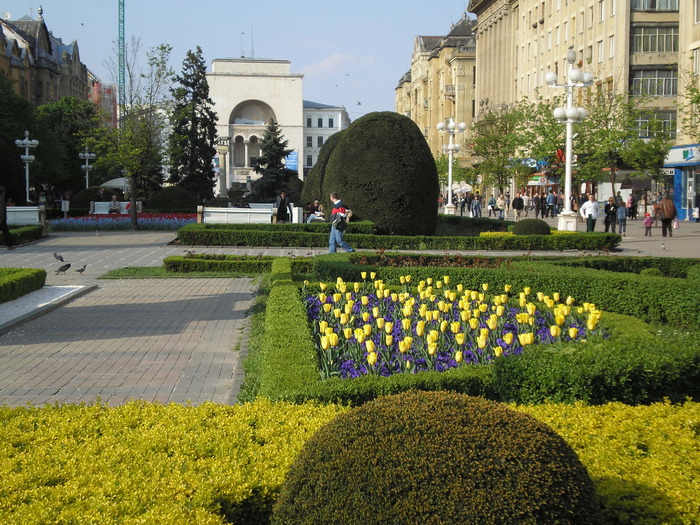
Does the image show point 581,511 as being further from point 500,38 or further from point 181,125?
point 500,38

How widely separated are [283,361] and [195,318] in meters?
4.46

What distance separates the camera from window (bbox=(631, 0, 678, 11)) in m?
42.8

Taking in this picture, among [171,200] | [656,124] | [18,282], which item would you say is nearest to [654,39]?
[656,124]

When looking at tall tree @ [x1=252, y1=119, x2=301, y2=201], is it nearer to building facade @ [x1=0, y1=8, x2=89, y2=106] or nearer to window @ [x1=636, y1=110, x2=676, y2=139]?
window @ [x1=636, y1=110, x2=676, y2=139]

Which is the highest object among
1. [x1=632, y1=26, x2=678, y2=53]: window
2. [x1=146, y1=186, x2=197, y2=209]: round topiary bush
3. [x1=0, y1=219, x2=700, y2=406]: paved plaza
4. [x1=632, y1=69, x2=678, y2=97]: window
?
[x1=632, y1=26, x2=678, y2=53]: window

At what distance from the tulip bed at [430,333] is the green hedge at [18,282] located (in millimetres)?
4619

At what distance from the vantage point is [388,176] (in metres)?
22.4

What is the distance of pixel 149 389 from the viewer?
671 cm

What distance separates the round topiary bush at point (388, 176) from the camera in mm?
22422

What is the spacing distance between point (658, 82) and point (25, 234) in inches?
1348

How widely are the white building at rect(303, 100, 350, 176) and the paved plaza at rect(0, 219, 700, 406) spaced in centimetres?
11382

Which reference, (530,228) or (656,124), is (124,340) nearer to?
(530,228)

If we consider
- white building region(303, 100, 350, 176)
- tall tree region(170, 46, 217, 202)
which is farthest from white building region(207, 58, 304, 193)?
tall tree region(170, 46, 217, 202)

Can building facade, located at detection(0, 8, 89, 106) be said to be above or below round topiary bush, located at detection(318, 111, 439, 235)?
above
